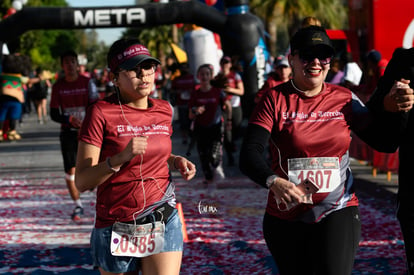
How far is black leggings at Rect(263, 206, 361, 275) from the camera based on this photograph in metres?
3.51

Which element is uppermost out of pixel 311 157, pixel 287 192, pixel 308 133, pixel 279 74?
pixel 279 74

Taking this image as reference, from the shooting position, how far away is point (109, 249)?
3.63m

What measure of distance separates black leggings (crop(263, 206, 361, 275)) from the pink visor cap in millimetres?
1062

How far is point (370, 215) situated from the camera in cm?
845

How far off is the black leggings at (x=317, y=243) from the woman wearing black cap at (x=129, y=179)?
0.53 m

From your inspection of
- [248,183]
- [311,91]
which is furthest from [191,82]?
[311,91]

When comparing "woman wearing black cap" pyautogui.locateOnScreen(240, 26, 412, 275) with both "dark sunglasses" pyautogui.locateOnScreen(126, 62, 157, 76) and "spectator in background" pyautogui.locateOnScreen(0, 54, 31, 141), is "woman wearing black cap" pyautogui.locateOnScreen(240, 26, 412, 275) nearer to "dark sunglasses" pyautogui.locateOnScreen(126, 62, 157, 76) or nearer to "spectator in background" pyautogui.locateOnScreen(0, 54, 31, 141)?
"dark sunglasses" pyautogui.locateOnScreen(126, 62, 157, 76)

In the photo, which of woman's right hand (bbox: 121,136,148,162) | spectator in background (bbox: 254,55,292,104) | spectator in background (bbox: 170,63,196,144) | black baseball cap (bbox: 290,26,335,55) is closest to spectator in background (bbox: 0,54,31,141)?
spectator in background (bbox: 170,63,196,144)

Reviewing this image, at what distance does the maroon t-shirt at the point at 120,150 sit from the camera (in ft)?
12.0

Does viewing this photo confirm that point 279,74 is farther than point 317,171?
Yes

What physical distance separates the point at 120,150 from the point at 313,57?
110cm

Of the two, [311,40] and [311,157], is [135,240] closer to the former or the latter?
[311,157]

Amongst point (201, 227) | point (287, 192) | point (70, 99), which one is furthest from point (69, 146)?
point (287, 192)

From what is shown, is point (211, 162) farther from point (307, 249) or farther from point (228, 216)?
point (307, 249)
